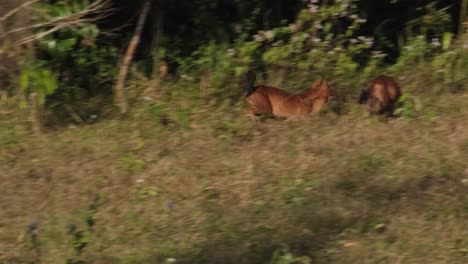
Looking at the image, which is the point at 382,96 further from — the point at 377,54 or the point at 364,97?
the point at 377,54

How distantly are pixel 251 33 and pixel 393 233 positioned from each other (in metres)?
3.14

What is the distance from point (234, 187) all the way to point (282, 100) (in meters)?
0.95

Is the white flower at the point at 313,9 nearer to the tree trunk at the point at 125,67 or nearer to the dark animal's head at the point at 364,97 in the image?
the dark animal's head at the point at 364,97

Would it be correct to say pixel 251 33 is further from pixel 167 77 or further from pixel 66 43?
pixel 66 43

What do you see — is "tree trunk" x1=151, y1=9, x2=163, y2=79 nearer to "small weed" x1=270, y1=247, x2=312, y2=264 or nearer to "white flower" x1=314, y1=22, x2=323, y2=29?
"white flower" x1=314, y1=22, x2=323, y2=29

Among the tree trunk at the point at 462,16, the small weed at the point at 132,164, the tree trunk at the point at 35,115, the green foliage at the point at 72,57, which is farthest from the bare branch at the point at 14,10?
the tree trunk at the point at 462,16

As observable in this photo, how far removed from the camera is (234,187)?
15.1ft

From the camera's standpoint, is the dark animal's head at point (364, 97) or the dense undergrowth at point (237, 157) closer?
the dense undergrowth at point (237, 157)

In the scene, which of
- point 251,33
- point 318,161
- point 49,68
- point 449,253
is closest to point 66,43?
point 49,68

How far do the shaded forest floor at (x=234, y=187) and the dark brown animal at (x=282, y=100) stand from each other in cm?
7

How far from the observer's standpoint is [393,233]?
411cm

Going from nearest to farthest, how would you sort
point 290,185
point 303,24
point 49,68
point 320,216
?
point 320,216 < point 290,185 < point 49,68 < point 303,24

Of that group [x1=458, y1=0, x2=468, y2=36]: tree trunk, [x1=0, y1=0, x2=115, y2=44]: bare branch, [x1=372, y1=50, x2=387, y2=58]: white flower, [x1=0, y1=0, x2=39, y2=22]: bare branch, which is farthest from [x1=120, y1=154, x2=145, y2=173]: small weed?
[x1=458, y1=0, x2=468, y2=36]: tree trunk

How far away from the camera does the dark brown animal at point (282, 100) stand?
5320 mm
